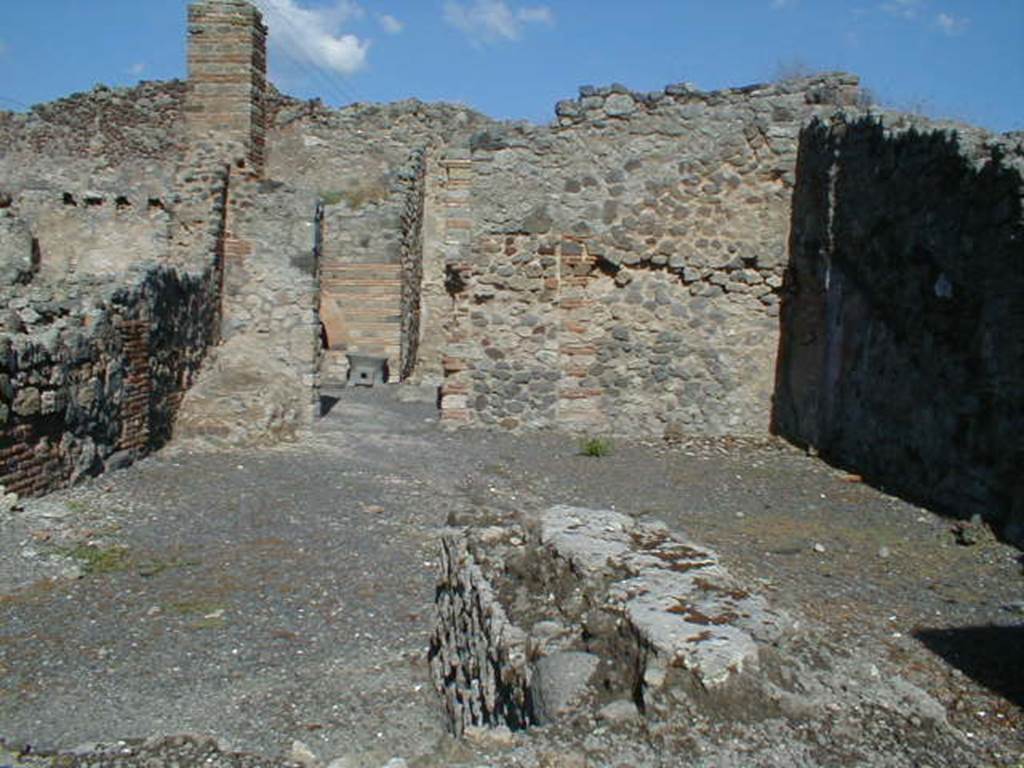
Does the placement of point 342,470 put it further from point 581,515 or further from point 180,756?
point 180,756

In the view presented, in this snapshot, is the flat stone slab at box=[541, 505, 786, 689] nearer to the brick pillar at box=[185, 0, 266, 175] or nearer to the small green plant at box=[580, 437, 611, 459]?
the small green plant at box=[580, 437, 611, 459]

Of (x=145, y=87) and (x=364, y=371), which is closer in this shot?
(x=364, y=371)

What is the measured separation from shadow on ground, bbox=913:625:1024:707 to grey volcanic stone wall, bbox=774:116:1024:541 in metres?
1.87

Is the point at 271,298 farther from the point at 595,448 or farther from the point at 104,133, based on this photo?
the point at 104,133

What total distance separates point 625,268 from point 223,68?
6542 millimetres

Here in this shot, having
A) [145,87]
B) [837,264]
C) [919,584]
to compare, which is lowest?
[919,584]

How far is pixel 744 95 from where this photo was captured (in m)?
9.51

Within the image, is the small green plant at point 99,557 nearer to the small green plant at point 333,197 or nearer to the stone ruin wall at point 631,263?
the stone ruin wall at point 631,263

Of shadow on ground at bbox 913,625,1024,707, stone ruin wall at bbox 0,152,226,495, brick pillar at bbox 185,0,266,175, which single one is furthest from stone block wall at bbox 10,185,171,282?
shadow on ground at bbox 913,625,1024,707

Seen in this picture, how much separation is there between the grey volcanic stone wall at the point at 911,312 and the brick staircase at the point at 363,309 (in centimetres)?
697

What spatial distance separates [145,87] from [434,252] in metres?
6.83

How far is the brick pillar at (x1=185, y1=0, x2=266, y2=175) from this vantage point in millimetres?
12430

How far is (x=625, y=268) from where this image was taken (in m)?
9.77

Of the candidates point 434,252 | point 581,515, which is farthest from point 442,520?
point 434,252
